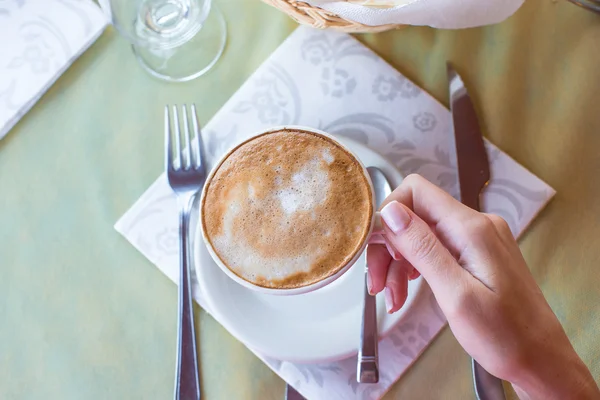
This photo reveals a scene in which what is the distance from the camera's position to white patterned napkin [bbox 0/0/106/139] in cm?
76

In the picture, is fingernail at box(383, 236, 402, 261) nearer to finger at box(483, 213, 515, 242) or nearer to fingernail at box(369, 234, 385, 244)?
fingernail at box(369, 234, 385, 244)

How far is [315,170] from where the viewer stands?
1.90 ft

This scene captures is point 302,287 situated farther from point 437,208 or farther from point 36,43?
point 36,43

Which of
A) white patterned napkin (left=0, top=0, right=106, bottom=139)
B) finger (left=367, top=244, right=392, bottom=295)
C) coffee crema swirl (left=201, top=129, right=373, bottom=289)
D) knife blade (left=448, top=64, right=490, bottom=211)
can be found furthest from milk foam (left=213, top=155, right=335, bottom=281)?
white patterned napkin (left=0, top=0, right=106, bottom=139)

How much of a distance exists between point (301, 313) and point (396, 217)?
20 cm

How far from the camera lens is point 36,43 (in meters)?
0.77

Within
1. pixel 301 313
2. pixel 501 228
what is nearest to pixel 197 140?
pixel 301 313

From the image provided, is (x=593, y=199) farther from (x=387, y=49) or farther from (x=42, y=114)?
(x=42, y=114)

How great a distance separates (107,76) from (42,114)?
0.34ft

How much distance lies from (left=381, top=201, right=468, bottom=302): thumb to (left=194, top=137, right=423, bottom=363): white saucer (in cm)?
11

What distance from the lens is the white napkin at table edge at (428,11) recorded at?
57 centimetres

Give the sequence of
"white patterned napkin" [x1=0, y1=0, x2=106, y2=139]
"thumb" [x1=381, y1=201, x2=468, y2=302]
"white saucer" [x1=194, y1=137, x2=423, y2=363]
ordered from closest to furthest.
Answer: "thumb" [x1=381, y1=201, x2=468, y2=302] < "white saucer" [x1=194, y1=137, x2=423, y2=363] < "white patterned napkin" [x1=0, y1=0, x2=106, y2=139]

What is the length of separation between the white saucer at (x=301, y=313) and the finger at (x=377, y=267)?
3 centimetres

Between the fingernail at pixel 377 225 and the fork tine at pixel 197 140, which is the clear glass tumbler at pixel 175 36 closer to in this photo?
the fork tine at pixel 197 140
